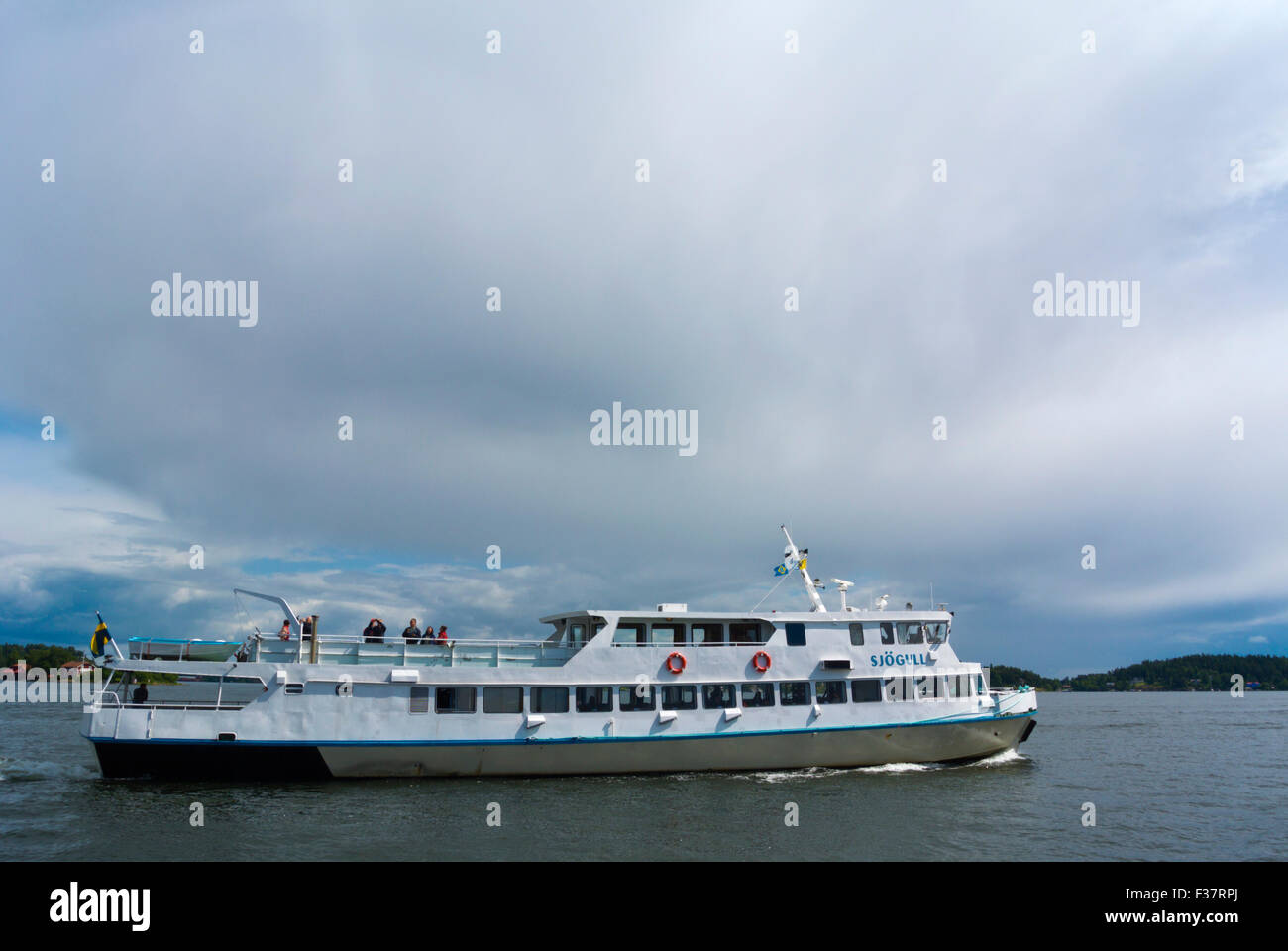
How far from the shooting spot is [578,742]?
24.6 metres

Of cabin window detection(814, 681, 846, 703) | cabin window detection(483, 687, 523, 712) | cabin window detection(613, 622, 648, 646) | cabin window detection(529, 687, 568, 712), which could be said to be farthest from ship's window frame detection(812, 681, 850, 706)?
cabin window detection(483, 687, 523, 712)

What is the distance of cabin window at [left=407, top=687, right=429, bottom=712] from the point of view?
24.3 m

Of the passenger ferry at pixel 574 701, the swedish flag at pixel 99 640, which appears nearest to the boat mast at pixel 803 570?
the passenger ferry at pixel 574 701

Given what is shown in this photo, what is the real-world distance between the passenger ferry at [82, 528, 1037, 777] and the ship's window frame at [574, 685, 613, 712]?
0.04 metres

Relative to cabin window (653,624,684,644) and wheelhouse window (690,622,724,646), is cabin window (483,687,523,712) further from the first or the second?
wheelhouse window (690,622,724,646)

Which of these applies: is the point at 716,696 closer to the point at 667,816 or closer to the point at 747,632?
the point at 747,632

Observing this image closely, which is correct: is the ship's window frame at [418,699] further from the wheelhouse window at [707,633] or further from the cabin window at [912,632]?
the cabin window at [912,632]

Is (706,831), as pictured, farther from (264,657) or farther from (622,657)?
(264,657)

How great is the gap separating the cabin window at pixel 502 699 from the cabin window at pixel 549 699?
428mm
